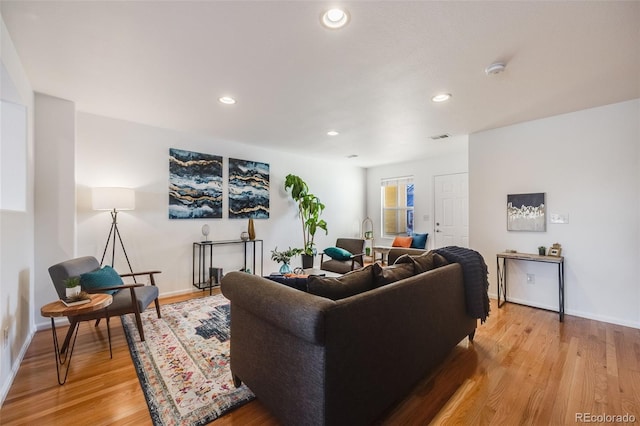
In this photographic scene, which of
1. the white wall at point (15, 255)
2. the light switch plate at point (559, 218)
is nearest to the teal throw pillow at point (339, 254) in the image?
the light switch plate at point (559, 218)

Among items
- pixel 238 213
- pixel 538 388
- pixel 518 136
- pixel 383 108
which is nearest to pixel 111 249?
pixel 238 213

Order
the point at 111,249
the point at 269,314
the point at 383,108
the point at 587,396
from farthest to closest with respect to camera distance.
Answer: the point at 111,249 → the point at 383,108 → the point at 587,396 → the point at 269,314

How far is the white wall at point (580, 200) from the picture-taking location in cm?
298

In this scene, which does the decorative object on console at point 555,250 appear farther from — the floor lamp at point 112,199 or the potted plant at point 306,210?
the floor lamp at point 112,199

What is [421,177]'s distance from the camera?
612 centimetres

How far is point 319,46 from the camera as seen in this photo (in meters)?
1.98

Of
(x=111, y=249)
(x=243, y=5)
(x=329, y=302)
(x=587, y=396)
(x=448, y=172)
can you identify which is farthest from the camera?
(x=448, y=172)

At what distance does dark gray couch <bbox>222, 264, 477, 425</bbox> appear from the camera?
1275 mm

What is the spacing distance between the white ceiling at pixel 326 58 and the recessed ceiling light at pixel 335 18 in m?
0.05

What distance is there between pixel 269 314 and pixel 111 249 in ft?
10.7

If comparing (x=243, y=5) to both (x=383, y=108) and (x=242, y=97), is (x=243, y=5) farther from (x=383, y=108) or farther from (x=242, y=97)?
(x=383, y=108)

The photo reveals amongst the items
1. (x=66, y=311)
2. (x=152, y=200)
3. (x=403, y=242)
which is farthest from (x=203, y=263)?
(x=403, y=242)

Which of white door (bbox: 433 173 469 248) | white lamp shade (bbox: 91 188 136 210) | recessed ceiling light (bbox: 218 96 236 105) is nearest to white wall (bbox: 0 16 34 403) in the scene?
white lamp shade (bbox: 91 188 136 210)

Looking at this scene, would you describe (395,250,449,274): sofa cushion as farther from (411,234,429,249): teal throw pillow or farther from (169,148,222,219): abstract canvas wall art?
(411,234,429,249): teal throw pillow
